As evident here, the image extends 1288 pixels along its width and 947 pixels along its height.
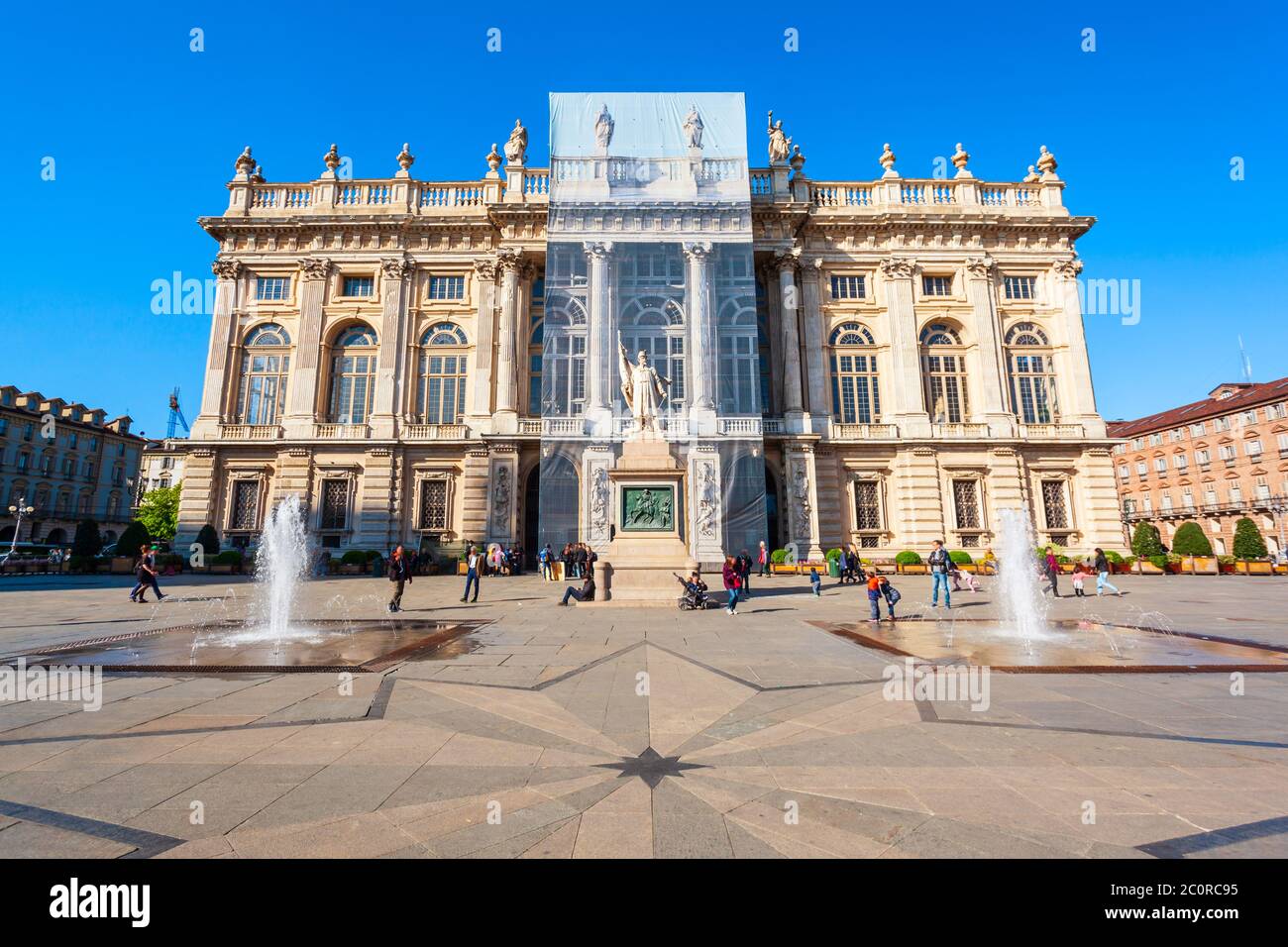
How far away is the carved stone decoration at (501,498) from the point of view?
25922 mm

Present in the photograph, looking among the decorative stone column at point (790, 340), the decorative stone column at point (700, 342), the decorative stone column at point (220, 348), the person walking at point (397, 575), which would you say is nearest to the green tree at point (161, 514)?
the decorative stone column at point (220, 348)

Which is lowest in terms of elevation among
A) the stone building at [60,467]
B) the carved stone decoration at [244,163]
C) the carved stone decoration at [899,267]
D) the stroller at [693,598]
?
the stroller at [693,598]

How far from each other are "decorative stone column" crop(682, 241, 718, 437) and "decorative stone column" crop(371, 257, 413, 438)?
14245 mm

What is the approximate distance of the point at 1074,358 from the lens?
29125mm

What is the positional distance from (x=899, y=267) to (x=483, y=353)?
2140 centimetres

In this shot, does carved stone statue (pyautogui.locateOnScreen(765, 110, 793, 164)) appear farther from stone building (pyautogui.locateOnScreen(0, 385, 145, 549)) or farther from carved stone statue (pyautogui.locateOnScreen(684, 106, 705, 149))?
stone building (pyautogui.locateOnScreen(0, 385, 145, 549))

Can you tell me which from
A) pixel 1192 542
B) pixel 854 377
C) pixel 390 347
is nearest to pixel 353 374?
pixel 390 347

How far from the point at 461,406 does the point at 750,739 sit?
2716 cm

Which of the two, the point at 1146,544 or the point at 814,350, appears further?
the point at 814,350

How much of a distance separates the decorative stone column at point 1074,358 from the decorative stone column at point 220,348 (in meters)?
42.1

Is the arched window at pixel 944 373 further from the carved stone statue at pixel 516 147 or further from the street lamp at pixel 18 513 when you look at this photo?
the street lamp at pixel 18 513

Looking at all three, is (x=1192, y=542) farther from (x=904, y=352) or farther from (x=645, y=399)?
(x=645, y=399)

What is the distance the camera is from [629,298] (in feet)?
91.7
